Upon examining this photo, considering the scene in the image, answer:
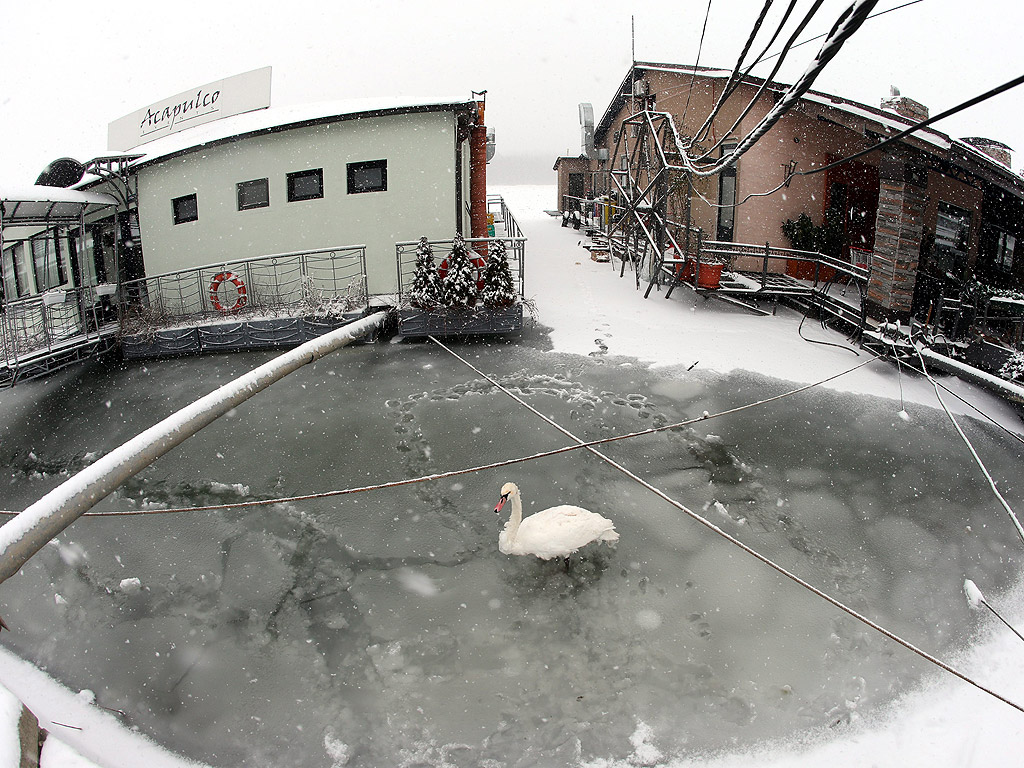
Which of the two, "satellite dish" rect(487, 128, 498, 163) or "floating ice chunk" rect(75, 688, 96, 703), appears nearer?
"floating ice chunk" rect(75, 688, 96, 703)

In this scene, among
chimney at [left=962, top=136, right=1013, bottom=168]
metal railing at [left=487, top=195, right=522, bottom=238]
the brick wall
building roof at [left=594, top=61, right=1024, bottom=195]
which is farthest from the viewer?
metal railing at [left=487, top=195, right=522, bottom=238]

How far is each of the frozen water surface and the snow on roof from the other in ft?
22.7

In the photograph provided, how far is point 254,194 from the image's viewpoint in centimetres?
1302

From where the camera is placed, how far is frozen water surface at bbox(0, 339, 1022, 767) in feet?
13.0

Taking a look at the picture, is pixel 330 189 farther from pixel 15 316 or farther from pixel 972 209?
pixel 972 209

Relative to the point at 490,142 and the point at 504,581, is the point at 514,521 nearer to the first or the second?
the point at 504,581

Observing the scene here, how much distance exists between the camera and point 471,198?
15250 millimetres

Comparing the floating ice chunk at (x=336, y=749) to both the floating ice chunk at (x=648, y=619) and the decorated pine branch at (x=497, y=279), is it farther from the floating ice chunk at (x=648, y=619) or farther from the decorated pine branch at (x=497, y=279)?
the decorated pine branch at (x=497, y=279)

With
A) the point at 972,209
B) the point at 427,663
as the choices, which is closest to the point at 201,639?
the point at 427,663

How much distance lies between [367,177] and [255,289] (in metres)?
3.65

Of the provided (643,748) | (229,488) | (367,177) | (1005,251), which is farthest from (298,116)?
(1005,251)

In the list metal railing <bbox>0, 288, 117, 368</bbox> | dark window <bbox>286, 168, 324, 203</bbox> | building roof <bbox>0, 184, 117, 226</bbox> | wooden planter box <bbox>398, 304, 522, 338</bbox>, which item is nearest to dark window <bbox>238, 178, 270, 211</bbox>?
dark window <bbox>286, 168, 324, 203</bbox>

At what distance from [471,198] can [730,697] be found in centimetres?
1374

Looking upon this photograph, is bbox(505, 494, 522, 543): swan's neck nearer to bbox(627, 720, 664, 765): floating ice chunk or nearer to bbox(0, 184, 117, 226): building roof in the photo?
bbox(627, 720, 664, 765): floating ice chunk
